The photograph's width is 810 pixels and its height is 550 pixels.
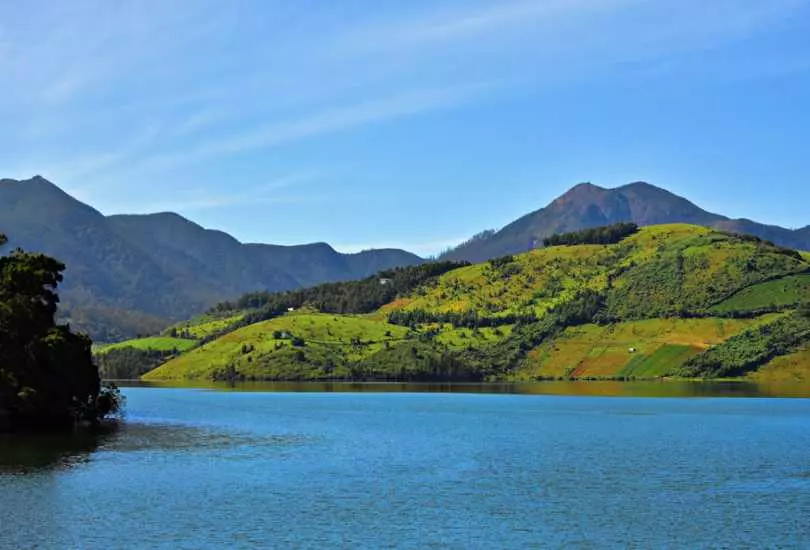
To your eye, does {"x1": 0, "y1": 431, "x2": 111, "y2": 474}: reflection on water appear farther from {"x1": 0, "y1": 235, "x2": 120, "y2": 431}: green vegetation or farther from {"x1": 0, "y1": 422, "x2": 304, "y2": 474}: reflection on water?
{"x1": 0, "y1": 235, "x2": 120, "y2": 431}: green vegetation

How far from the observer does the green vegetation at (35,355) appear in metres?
136

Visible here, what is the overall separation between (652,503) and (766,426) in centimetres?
8753

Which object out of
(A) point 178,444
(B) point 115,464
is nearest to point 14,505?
(B) point 115,464

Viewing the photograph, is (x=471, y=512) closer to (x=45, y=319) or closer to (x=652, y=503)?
(x=652, y=503)

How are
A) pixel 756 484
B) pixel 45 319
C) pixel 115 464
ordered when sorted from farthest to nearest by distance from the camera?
pixel 45 319 < pixel 115 464 < pixel 756 484

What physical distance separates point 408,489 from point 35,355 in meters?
70.9

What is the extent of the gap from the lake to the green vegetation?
8806 mm

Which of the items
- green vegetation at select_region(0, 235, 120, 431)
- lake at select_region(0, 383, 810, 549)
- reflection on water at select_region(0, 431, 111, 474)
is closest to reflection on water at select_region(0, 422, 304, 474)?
reflection on water at select_region(0, 431, 111, 474)

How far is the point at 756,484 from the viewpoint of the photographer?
94.1 meters

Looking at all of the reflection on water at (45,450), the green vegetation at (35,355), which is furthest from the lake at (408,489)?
the green vegetation at (35,355)

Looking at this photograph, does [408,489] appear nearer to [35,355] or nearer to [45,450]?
[45,450]

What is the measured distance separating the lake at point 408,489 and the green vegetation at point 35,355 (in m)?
8.81

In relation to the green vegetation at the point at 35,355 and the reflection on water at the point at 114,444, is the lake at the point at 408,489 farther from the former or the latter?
the green vegetation at the point at 35,355

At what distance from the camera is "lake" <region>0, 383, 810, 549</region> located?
6925 centimetres
